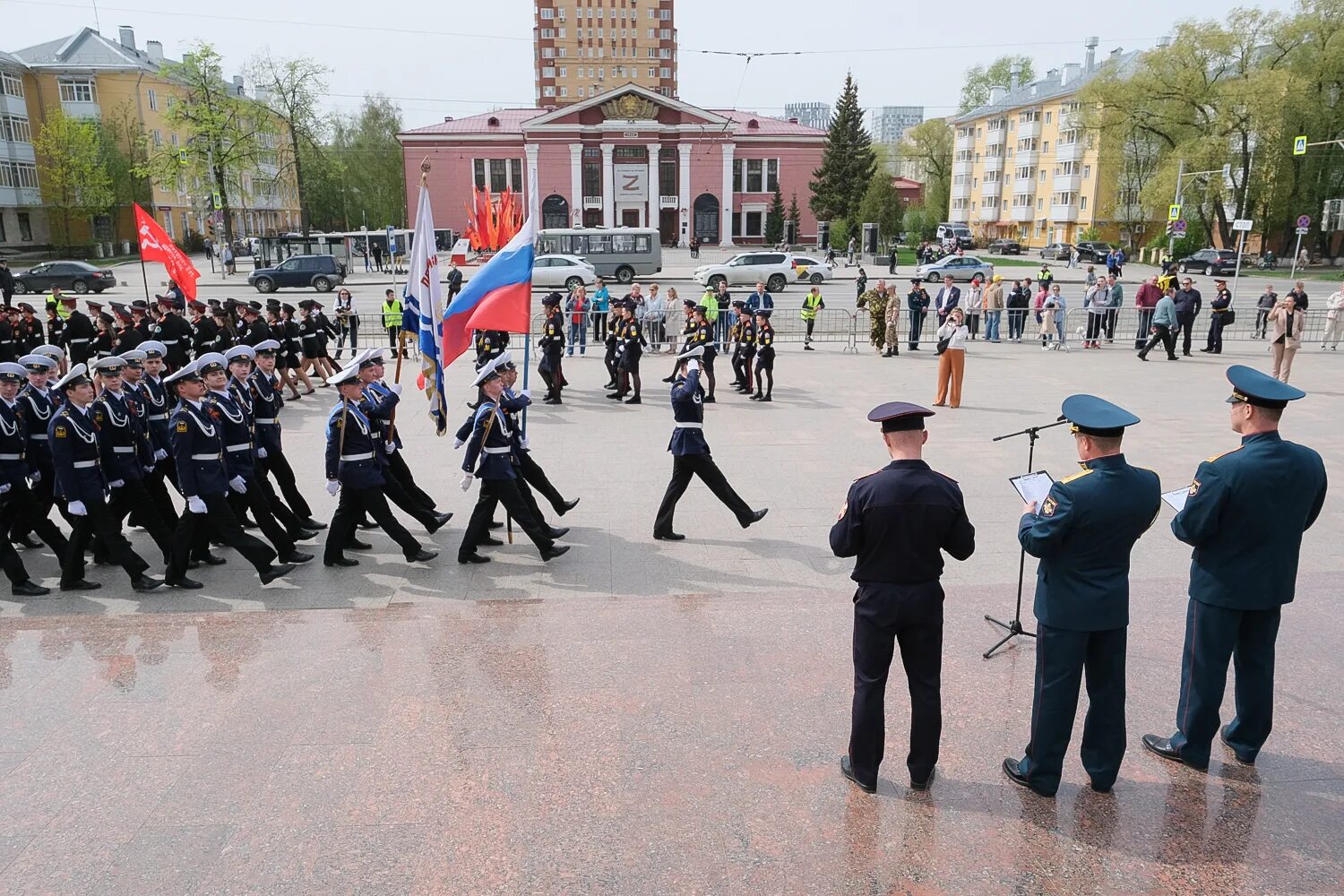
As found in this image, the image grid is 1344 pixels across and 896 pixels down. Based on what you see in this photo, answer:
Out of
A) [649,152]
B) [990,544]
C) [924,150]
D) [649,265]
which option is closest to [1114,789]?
[990,544]

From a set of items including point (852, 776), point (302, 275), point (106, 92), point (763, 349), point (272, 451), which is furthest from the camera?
point (106, 92)

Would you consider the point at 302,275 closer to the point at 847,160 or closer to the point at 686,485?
the point at 686,485

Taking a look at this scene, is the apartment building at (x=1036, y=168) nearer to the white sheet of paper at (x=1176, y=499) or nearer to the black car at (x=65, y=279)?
the black car at (x=65, y=279)

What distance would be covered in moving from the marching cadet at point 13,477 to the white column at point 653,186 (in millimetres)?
64030

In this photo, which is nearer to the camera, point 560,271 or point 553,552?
point 553,552

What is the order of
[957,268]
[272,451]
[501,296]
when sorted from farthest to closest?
[957,268] → [501,296] → [272,451]

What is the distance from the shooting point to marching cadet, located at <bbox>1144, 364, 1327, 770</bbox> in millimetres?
4414

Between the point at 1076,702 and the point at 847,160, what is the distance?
217 feet

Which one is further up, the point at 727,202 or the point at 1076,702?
the point at 727,202

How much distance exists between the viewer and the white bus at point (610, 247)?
40.8m

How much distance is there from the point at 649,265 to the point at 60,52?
47.3 meters

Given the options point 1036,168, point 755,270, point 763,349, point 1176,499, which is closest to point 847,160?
point 1036,168

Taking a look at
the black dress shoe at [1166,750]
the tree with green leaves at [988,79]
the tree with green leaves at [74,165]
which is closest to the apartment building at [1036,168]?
the tree with green leaves at [988,79]

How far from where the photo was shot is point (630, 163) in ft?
227
